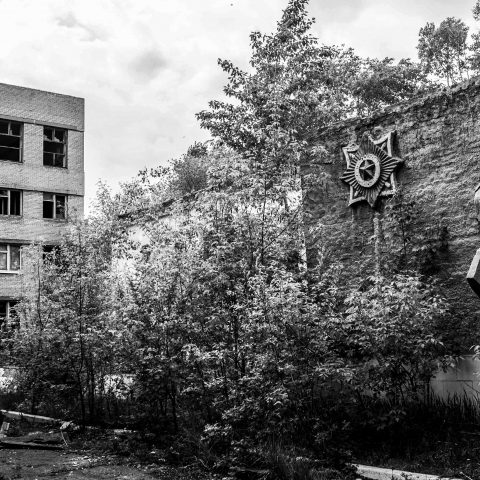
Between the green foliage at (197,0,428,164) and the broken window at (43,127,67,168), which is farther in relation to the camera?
the broken window at (43,127,67,168)

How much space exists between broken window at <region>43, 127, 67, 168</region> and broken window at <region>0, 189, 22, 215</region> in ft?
6.67

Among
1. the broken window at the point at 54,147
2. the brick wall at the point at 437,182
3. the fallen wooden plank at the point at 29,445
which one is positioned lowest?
the fallen wooden plank at the point at 29,445

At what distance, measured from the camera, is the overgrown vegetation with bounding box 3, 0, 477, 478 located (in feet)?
22.7

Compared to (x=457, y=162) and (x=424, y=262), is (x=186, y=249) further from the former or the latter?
(x=457, y=162)

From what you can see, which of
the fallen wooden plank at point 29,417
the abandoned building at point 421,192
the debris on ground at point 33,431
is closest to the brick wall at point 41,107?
the fallen wooden plank at point 29,417

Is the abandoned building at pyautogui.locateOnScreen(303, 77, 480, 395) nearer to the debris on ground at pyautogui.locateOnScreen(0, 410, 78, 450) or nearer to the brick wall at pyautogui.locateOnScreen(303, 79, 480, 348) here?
the brick wall at pyautogui.locateOnScreen(303, 79, 480, 348)

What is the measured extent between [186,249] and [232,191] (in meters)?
0.99

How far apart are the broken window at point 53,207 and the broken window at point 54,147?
145 cm

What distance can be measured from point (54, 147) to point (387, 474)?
25536 mm

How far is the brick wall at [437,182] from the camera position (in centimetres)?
817

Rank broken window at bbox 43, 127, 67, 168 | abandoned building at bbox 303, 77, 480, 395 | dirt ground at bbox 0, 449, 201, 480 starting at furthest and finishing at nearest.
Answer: broken window at bbox 43, 127, 67, 168, abandoned building at bbox 303, 77, 480, 395, dirt ground at bbox 0, 449, 201, 480

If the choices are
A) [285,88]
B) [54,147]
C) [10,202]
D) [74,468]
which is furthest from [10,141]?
[74,468]

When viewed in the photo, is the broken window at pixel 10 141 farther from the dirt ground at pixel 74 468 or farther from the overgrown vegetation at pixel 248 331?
the dirt ground at pixel 74 468

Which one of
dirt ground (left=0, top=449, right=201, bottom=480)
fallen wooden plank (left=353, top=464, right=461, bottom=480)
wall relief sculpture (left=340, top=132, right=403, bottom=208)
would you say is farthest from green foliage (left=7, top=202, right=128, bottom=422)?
fallen wooden plank (left=353, top=464, right=461, bottom=480)
